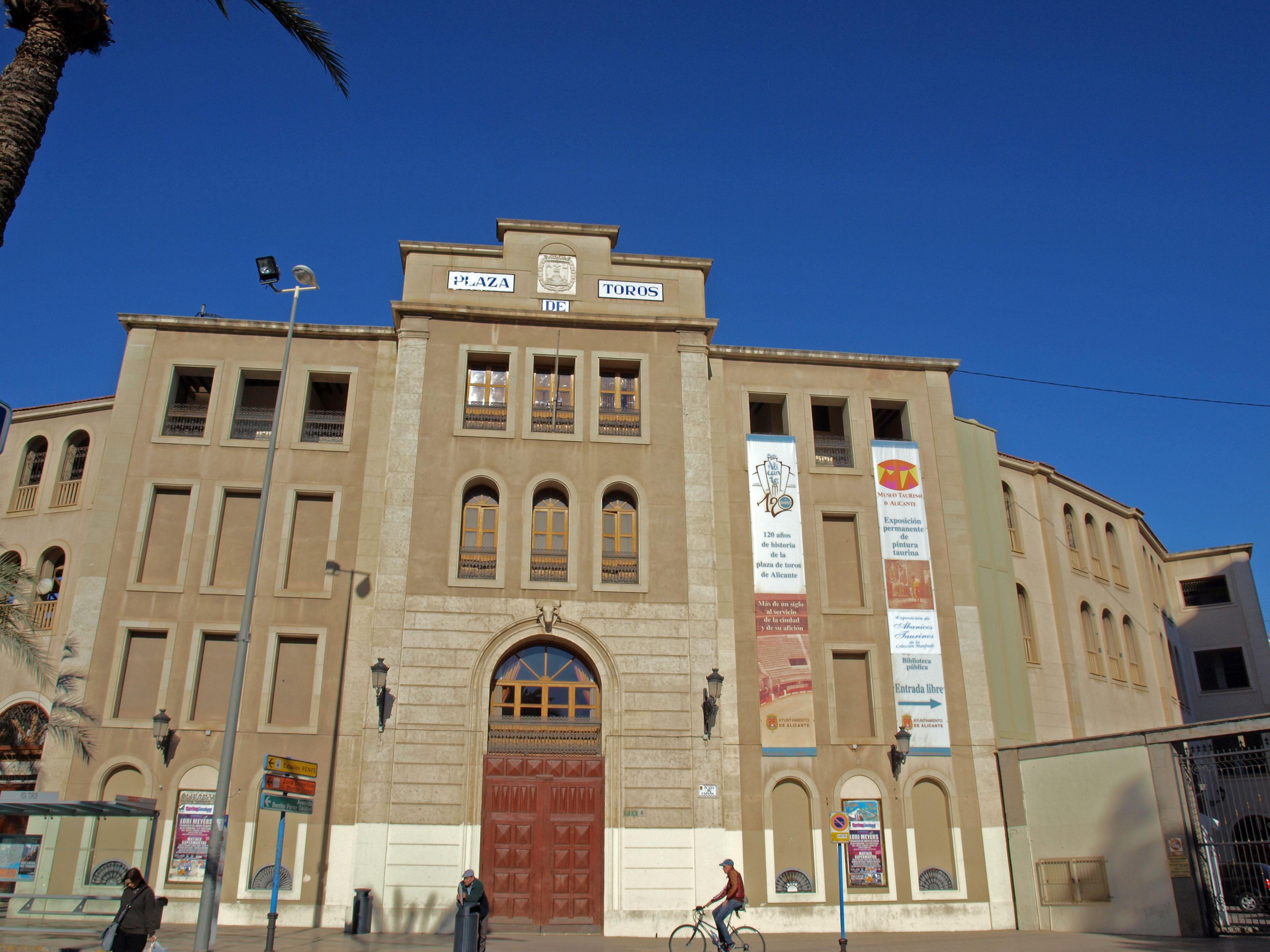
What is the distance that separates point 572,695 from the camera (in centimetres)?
2227

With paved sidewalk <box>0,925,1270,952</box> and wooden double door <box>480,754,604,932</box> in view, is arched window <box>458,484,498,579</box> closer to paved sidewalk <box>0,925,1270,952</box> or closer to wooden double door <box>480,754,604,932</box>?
wooden double door <box>480,754,604,932</box>

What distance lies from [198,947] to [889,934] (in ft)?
44.0

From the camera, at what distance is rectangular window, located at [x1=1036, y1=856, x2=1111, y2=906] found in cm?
2070

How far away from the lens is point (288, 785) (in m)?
15.7

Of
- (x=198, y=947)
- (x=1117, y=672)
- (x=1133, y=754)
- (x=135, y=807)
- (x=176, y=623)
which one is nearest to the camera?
(x=198, y=947)

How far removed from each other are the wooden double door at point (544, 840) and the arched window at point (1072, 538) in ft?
55.6

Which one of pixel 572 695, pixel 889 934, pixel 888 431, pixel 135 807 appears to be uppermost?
pixel 888 431

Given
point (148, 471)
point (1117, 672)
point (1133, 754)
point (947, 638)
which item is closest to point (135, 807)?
point (148, 471)

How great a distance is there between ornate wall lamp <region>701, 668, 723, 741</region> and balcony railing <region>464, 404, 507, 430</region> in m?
7.69

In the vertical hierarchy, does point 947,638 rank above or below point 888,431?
below

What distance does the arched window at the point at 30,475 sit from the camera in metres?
26.0

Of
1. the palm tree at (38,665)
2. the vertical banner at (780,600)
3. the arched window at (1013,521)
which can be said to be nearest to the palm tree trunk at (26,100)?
the palm tree at (38,665)

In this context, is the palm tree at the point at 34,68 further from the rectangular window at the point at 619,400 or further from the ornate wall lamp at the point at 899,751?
the ornate wall lamp at the point at 899,751

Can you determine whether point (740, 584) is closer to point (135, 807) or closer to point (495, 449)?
point (495, 449)
